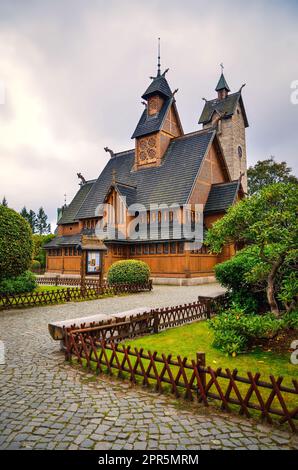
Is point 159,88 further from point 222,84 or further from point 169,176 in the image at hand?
point 222,84

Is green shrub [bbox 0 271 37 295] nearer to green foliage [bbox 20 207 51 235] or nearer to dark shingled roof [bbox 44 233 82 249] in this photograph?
→ dark shingled roof [bbox 44 233 82 249]

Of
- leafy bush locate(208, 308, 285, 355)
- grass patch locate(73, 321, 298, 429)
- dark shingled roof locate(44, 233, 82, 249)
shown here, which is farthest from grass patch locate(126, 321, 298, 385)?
dark shingled roof locate(44, 233, 82, 249)

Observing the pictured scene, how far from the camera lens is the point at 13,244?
13.9m

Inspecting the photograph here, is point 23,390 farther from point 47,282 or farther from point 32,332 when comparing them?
point 47,282

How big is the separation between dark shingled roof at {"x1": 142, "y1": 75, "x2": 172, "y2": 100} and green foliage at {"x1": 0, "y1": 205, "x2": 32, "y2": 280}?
26975mm

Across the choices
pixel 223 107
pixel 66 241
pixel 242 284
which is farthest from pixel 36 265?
pixel 242 284

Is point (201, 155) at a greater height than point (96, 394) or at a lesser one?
greater

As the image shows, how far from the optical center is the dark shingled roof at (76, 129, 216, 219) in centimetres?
2942

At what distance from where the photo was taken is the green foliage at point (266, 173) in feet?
165

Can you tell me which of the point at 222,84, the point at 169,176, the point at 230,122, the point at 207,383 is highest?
the point at 222,84

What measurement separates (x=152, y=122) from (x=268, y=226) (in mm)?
30811

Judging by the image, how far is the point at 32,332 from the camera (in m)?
9.71

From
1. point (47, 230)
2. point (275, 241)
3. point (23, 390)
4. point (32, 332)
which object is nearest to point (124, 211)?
point (32, 332)

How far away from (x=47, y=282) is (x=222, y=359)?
23.8 m
